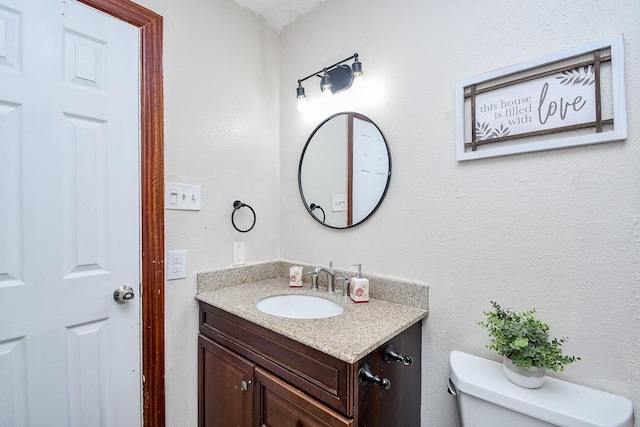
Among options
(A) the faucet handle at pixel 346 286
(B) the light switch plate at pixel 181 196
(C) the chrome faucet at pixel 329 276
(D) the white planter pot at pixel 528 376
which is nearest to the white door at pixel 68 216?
(B) the light switch plate at pixel 181 196

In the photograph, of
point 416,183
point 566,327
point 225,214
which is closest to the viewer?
point 566,327

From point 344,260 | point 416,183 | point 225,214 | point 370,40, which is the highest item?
point 370,40

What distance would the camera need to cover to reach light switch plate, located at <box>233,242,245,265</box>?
1.58 meters

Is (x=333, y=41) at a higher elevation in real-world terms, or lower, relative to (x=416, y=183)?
higher

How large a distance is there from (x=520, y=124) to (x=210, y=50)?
1432 millimetres

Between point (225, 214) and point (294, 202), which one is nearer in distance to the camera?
point (225, 214)

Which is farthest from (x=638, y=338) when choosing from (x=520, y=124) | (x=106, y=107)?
(x=106, y=107)

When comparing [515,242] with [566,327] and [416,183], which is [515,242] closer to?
[566,327]

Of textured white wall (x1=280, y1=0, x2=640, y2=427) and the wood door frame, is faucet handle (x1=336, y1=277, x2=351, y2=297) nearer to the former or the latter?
textured white wall (x1=280, y1=0, x2=640, y2=427)

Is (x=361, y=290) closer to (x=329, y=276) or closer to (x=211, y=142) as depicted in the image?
(x=329, y=276)

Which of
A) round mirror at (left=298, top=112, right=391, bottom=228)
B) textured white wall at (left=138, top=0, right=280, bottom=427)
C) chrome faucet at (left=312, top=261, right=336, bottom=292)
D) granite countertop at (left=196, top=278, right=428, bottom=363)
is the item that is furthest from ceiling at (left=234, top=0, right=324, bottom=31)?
granite countertop at (left=196, top=278, right=428, bottom=363)

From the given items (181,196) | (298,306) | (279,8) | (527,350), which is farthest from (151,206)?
(527,350)

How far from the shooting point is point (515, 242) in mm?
1012

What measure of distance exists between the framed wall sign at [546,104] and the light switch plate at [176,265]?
1.27 m
